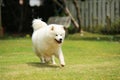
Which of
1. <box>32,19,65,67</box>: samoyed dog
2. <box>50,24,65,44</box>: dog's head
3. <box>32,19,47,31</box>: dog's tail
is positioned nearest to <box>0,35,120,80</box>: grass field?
<box>32,19,65,67</box>: samoyed dog

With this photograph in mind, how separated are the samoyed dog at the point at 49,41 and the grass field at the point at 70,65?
0.28 metres

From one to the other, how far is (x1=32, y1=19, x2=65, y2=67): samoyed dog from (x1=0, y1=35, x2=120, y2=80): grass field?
281 mm

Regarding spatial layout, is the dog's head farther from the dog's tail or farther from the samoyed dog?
the dog's tail

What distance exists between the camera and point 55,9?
92.7 ft

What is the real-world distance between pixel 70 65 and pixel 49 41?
85 centimetres

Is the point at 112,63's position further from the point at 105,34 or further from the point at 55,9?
the point at 55,9

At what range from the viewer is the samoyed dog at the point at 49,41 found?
36.4ft

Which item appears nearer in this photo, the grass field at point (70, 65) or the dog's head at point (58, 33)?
the grass field at point (70, 65)

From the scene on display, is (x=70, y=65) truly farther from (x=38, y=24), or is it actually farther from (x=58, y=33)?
(x=38, y=24)

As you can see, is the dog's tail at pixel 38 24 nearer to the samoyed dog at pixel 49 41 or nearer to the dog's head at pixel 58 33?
the samoyed dog at pixel 49 41

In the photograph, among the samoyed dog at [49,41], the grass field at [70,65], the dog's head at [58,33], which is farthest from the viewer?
the samoyed dog at [49,41]

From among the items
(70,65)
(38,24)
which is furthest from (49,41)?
(38,24)

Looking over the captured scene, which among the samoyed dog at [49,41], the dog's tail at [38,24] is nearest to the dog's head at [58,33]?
the samoyed dog at [49,41]

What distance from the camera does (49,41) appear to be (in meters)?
11.4
